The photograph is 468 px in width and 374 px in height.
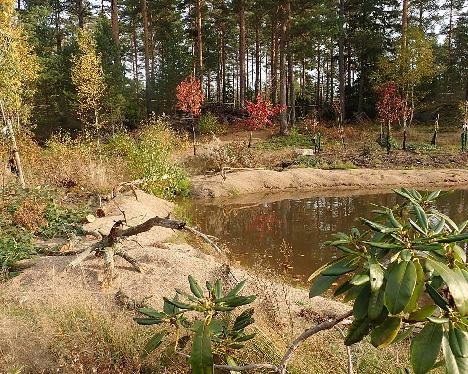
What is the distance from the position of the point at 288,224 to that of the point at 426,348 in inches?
412

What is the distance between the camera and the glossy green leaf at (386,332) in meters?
1.31

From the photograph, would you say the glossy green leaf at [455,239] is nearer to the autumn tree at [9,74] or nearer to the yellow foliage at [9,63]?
the autumn tree at [9,74]

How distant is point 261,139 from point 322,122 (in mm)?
6735

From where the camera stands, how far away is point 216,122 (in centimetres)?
2925

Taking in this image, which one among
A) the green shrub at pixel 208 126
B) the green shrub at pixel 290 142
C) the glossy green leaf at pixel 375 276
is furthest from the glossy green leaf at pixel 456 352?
the green shrub at pixel 208 126

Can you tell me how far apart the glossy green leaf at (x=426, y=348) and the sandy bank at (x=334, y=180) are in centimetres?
1490

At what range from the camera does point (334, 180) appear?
17422mm

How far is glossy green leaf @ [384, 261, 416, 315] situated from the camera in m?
1.18

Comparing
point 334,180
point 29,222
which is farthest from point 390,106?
point 29,222

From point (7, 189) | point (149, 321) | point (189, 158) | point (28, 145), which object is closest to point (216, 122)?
point (189, 158)

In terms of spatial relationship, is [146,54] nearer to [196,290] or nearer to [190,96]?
[190,96]

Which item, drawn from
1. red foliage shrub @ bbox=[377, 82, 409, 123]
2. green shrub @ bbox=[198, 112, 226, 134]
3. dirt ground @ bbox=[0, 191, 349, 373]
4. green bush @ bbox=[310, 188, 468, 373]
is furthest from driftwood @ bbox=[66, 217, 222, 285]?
green shrub @ bbox=[198, 112, 226, 134]

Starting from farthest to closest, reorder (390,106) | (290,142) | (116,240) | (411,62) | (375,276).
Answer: (290,142)
(411,62)
(390,106)
(116,240)
(375,276)

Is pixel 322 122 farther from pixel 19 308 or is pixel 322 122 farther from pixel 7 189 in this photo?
pixel 19 308
